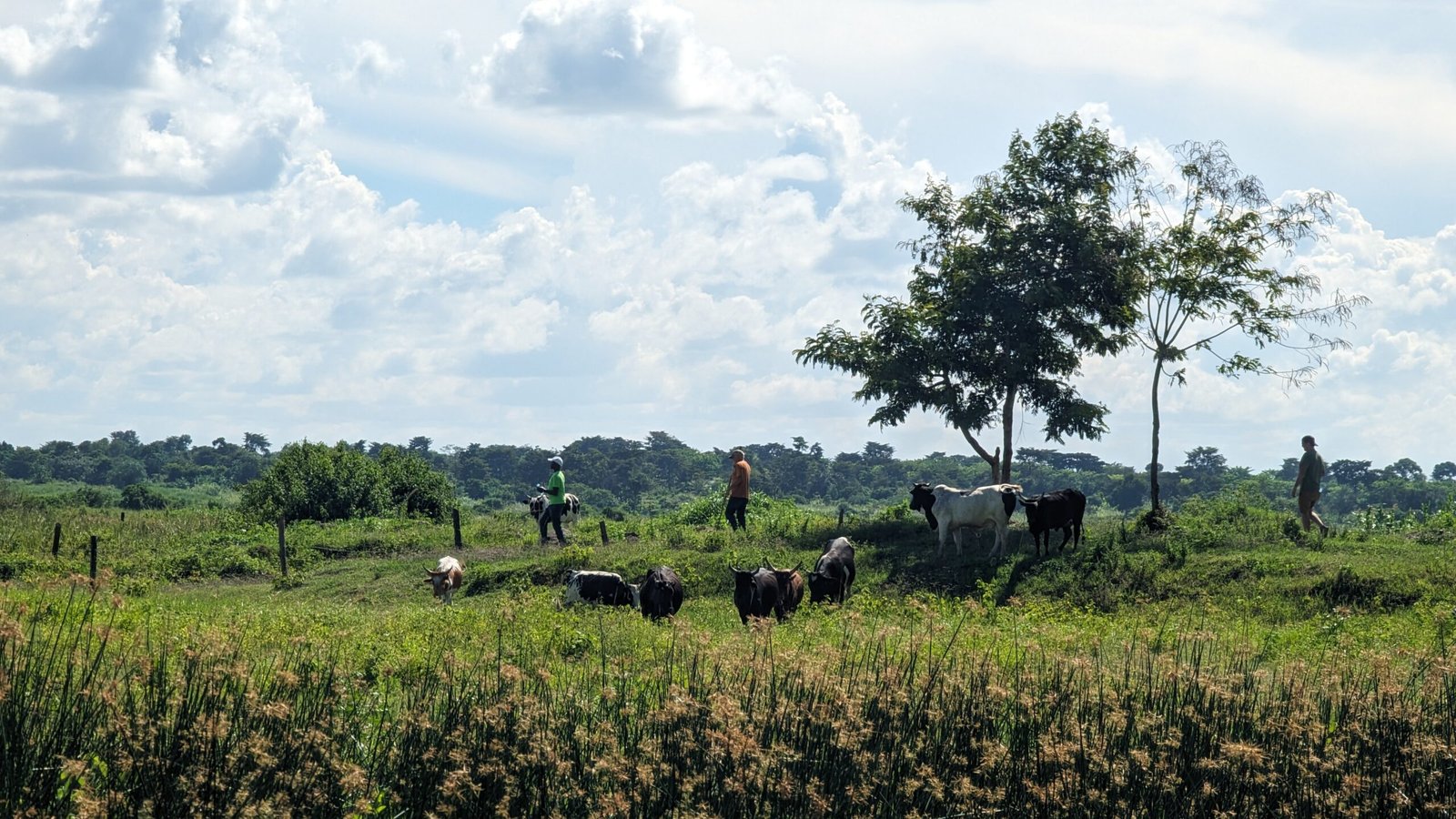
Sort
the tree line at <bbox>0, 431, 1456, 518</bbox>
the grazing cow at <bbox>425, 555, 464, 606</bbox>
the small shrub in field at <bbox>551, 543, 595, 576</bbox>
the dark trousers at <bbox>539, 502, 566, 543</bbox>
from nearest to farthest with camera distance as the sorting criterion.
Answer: the grazing cow at <bbox>425, 555, 464, 606</bbox>, the small shrub in field at <bbox>551, 543, 595, 576</bbox>, the dark trousers at <bbox>539, 502, 566, 543</bbox>, the tree line at <bbox>0, 431, 1456, 518</bbox>

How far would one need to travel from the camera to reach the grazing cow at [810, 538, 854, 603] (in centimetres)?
1669

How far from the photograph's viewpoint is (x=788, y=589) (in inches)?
624

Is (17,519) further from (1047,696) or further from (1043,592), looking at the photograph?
(1047,696)

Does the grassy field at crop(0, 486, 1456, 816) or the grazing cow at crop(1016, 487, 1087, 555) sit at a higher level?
the grazing cow at crop(1016, 487, 1087, 555)

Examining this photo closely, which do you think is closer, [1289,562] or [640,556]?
[1289,562]

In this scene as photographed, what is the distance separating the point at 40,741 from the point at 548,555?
15731 millimetres

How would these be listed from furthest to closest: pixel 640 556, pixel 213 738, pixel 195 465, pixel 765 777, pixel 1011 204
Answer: pixel 195 465, pixel 1011 204, pixel 640 556, pixel 765 777, pixel 213 738

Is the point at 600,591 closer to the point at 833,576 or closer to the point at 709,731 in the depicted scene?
the point at 833,576

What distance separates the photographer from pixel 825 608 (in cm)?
1594

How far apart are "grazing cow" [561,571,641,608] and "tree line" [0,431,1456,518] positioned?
4193 cm

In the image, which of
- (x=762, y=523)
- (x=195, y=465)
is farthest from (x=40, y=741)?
(x=195, y=465)

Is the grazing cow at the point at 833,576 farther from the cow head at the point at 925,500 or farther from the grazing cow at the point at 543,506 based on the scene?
the grazing cow at the point at 543,506

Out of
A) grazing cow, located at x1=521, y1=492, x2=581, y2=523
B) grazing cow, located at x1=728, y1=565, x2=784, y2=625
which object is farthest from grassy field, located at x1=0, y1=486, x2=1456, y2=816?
grazing cow, located at x1=521, y1=492, x2=581, y2=523

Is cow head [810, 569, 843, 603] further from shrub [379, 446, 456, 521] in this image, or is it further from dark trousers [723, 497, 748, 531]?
shrub [379, 446, 456, 521]
